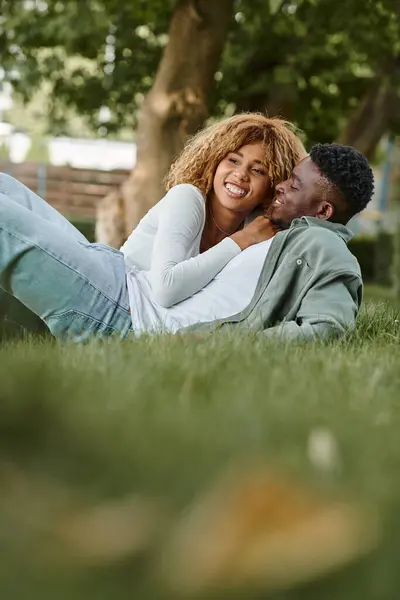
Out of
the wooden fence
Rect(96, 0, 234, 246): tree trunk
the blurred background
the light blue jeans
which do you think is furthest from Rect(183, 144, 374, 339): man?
the wooden fence

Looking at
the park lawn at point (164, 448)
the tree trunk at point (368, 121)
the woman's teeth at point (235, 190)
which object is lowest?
the tree trunk at point (368, 121)

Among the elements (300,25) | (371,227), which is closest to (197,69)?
(300,25)

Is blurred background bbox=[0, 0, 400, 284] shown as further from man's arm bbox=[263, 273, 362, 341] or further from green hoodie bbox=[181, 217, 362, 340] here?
man's arm bbox=[263, 273, 362, 341]

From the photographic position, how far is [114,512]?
128 cm

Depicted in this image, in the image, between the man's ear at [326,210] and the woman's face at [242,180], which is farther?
the woman's face at [242,180]

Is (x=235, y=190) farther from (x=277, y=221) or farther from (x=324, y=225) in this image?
(x=324, y=225)

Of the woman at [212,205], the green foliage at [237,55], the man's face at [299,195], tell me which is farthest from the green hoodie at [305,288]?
the green foliage at [237,55]

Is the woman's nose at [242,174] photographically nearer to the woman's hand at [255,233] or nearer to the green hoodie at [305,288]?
the woman's hand at [255,233]

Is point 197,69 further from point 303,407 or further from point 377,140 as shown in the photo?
point 303,407

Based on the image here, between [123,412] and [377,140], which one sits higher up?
[123,412]

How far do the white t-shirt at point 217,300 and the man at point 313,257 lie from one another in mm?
78

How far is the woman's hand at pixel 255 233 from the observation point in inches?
160

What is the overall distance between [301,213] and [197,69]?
691 cm

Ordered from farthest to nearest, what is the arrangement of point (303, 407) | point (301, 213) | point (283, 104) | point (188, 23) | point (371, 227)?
point (371, 227), point (283, 104), point (188, 23), point (301, 213), point (303, 407)
